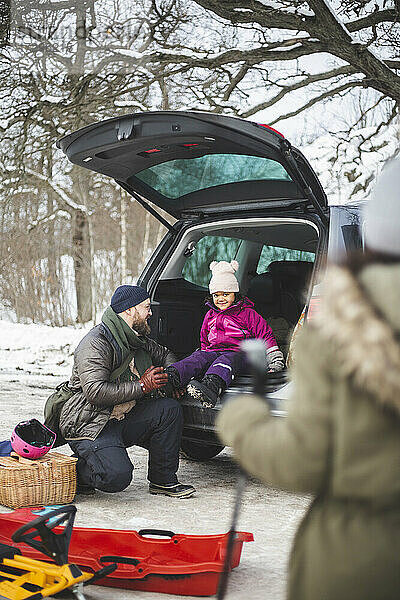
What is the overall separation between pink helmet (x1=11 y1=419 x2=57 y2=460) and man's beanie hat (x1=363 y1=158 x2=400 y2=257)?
3.14 m

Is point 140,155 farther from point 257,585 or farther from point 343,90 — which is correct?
point 343,90

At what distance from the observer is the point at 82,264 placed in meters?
15.2

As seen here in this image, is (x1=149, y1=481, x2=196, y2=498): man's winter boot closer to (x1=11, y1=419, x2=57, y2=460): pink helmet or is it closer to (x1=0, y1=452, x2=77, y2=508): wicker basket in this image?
(x1=0, y1=452, x2=77, y2=508): wicker basket

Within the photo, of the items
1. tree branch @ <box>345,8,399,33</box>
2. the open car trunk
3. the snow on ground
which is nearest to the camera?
the open car trunk

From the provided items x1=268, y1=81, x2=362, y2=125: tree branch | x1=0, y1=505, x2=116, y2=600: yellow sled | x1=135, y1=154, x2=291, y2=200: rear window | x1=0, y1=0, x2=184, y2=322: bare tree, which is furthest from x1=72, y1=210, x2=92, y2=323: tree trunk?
x1=0, y1=505, x2=116, y2=600: yellow sled

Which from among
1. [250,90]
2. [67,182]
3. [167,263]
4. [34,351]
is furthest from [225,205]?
[67,182]

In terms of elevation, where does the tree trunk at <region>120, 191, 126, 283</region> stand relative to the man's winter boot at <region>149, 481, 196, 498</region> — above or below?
above

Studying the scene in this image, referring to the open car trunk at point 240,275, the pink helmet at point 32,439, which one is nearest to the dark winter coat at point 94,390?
the pink helmet at point 32,439

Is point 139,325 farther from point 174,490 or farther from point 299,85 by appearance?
point 299,85

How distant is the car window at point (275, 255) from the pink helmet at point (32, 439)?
2.24 metres

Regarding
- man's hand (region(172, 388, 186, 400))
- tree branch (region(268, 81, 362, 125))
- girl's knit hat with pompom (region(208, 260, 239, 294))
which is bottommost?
man's hand (region(172, 388, 186, 400))

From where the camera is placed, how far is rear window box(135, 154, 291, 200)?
468 cm

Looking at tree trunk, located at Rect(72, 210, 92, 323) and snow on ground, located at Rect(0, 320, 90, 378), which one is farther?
tree trunk, located at Rect(72, 210, 92, 323)

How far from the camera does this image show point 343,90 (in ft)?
45.0
